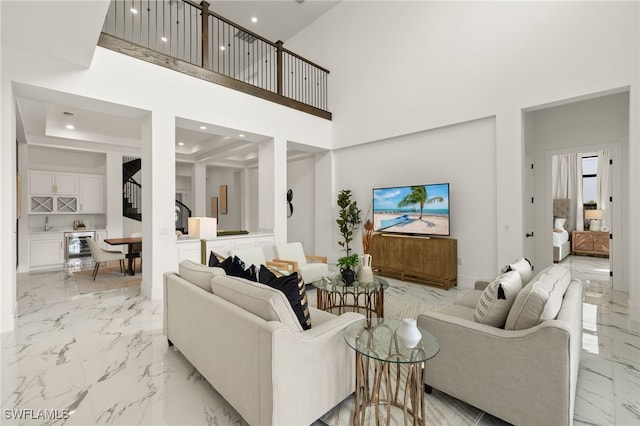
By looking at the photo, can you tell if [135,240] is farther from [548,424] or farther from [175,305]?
[548,424]

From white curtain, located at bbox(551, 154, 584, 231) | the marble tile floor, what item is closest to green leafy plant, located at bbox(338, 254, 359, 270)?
the marble tile floor

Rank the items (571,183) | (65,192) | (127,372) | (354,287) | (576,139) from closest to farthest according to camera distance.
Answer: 1. (127,372)
2. (354,287)
3. (576,139)
4. (65,192)
5. (571,183)

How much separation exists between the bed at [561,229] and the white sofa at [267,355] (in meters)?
7.00

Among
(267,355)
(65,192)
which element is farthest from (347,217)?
(65,192)

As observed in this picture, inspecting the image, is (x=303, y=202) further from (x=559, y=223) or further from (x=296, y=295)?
(x=559, y=223)

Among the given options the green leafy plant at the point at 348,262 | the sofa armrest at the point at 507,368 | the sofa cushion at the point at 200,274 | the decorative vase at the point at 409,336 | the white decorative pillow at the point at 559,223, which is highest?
the white decorative pillow at the point at 559,223

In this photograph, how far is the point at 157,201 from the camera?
413 cm

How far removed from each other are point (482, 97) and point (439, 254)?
2.51 m

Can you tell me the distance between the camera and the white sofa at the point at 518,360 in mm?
1449

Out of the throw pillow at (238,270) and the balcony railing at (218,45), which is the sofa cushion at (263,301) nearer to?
the throw pillow at (238,270)

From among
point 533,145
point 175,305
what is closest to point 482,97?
point 533,145

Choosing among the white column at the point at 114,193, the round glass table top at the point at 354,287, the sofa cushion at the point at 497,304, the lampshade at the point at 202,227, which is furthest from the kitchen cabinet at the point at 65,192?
the sofa cushion at the point at 497,304

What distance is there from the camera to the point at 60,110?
5352 millimetres

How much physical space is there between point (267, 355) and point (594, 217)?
9535 mm
